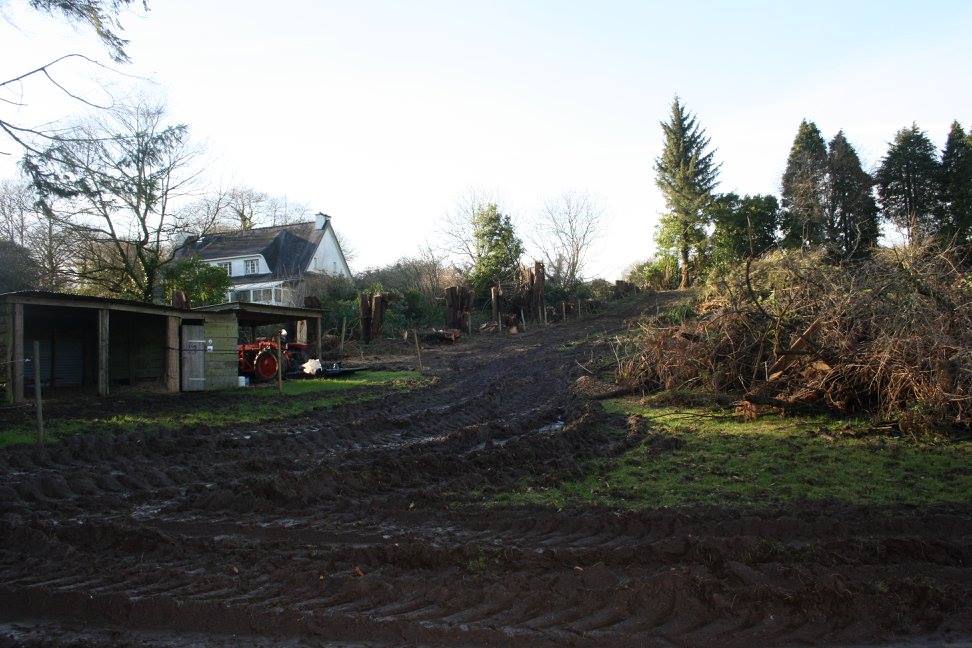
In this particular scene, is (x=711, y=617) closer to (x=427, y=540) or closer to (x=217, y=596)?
(x=427, y=540)

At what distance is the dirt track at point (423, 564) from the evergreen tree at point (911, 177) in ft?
105

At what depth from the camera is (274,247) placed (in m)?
45.7

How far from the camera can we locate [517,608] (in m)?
4.50

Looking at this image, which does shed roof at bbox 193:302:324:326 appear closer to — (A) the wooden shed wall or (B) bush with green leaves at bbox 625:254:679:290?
(A) the wooden shed wall

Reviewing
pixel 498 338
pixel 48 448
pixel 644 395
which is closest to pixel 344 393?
pixel 644 395

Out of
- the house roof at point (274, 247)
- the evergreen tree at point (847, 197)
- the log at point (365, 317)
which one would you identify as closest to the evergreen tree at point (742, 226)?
the evergreen tree at point (847, 197)

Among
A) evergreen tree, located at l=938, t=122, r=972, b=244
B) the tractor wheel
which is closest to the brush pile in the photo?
the tractor wheel

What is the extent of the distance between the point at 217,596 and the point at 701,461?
6273 mm

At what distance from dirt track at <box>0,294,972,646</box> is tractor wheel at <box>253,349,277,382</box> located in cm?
1165

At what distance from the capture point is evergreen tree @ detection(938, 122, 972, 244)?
3197 centimetres

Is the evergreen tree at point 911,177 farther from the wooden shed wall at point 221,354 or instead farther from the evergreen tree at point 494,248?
the wooden shed wall at point 221,354

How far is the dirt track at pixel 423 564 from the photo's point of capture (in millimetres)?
4293

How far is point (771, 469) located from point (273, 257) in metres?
40.6

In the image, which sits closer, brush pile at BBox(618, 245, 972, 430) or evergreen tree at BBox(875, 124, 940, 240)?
brush pile at BBox(618, 245, 972, 430)
